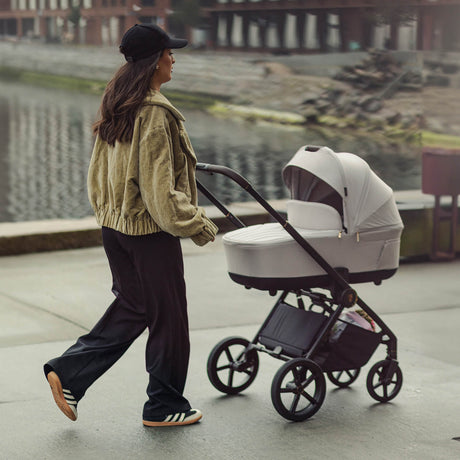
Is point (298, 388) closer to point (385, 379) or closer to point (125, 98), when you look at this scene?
point (385, 379)

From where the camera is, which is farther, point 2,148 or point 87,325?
point 2,148

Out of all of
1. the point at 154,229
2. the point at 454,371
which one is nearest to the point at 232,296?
the point at 454,371

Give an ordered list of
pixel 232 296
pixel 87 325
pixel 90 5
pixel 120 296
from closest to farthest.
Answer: pixel 120 296 < pixel 87 325 < pixel 232 296 < pixel 90 5

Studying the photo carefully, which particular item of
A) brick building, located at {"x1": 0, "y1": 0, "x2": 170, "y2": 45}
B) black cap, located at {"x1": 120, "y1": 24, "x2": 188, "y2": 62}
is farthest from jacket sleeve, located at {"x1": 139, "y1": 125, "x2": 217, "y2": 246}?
brick building, located at {"x1": 0, "y1": 0, "x2": 170, "y2": 45}

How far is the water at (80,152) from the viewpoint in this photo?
21734 mm

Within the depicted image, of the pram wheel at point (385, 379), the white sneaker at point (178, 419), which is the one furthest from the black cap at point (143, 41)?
the pram wheel at point (385, 379)

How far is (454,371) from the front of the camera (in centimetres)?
564

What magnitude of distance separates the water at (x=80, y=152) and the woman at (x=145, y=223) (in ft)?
45.7

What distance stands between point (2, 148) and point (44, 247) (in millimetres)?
31551

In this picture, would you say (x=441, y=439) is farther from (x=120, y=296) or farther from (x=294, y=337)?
(x=120, y=296)

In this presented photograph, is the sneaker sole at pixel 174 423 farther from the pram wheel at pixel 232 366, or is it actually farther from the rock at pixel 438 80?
the rock at pixel 438 80

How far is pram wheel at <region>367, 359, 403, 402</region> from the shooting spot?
495cm

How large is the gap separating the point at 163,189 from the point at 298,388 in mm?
1114

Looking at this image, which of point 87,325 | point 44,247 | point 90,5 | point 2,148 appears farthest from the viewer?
point 2,148
